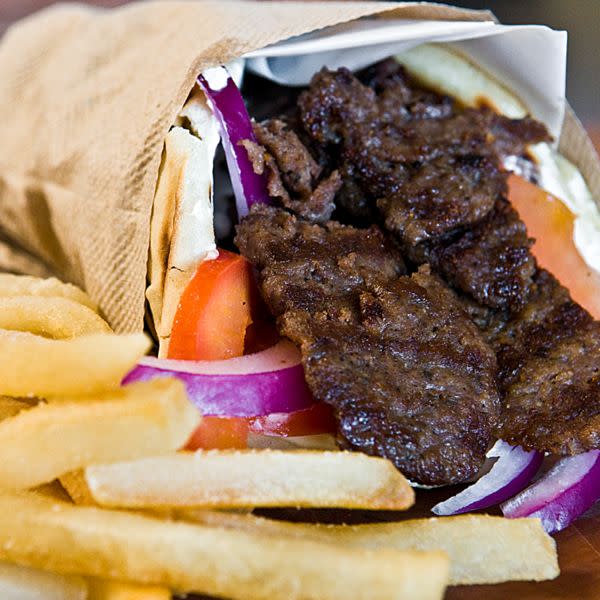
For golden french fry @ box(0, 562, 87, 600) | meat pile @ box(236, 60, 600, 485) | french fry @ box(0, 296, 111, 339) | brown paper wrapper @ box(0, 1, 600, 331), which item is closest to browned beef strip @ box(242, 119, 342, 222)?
meat pile @ box(236, 60, 600, 485)

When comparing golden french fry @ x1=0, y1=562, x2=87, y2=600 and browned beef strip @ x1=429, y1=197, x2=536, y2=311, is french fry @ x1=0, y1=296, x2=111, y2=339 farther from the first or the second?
browned beef strip @ x1=429, y1=197, x2=536, y2=311

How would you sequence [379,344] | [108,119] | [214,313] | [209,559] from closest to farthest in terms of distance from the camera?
[209,559] < [379,344] < [214,313] < [108,119]

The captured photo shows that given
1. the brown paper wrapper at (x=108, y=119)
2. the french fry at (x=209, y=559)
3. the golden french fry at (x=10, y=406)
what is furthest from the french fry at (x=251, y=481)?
the brown paper wrapper at (x=108, y=119)

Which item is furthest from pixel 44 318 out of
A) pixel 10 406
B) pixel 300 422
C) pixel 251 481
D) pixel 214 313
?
pixel 251 481

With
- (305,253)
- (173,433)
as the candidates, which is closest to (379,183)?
(305,253)

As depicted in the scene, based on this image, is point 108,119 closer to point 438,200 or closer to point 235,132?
point 235,132

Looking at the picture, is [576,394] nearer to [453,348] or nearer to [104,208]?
[453,348]
